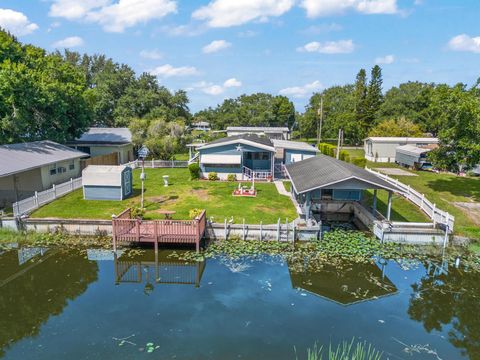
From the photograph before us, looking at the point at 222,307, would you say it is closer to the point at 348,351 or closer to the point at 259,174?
the point at 348,351

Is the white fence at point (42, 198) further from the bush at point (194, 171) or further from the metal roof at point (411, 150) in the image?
the metal roof at point (411, 150)

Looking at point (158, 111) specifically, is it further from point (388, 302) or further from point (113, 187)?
point (388, 302)

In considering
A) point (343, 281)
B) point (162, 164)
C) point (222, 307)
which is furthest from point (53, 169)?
point (343, 281)

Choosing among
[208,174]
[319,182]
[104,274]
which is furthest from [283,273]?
[208,174]

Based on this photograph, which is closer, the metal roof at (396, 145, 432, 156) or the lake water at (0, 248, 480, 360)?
the lake water at (0, 248, 480, 360)

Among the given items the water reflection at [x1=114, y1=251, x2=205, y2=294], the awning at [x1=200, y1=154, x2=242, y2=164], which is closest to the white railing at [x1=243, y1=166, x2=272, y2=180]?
the awning at [x1=200, y1=154, x2=242, y2=164]

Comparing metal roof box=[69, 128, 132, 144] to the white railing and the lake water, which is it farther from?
the lake water

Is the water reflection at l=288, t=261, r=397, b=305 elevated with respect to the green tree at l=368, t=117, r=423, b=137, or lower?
lower
